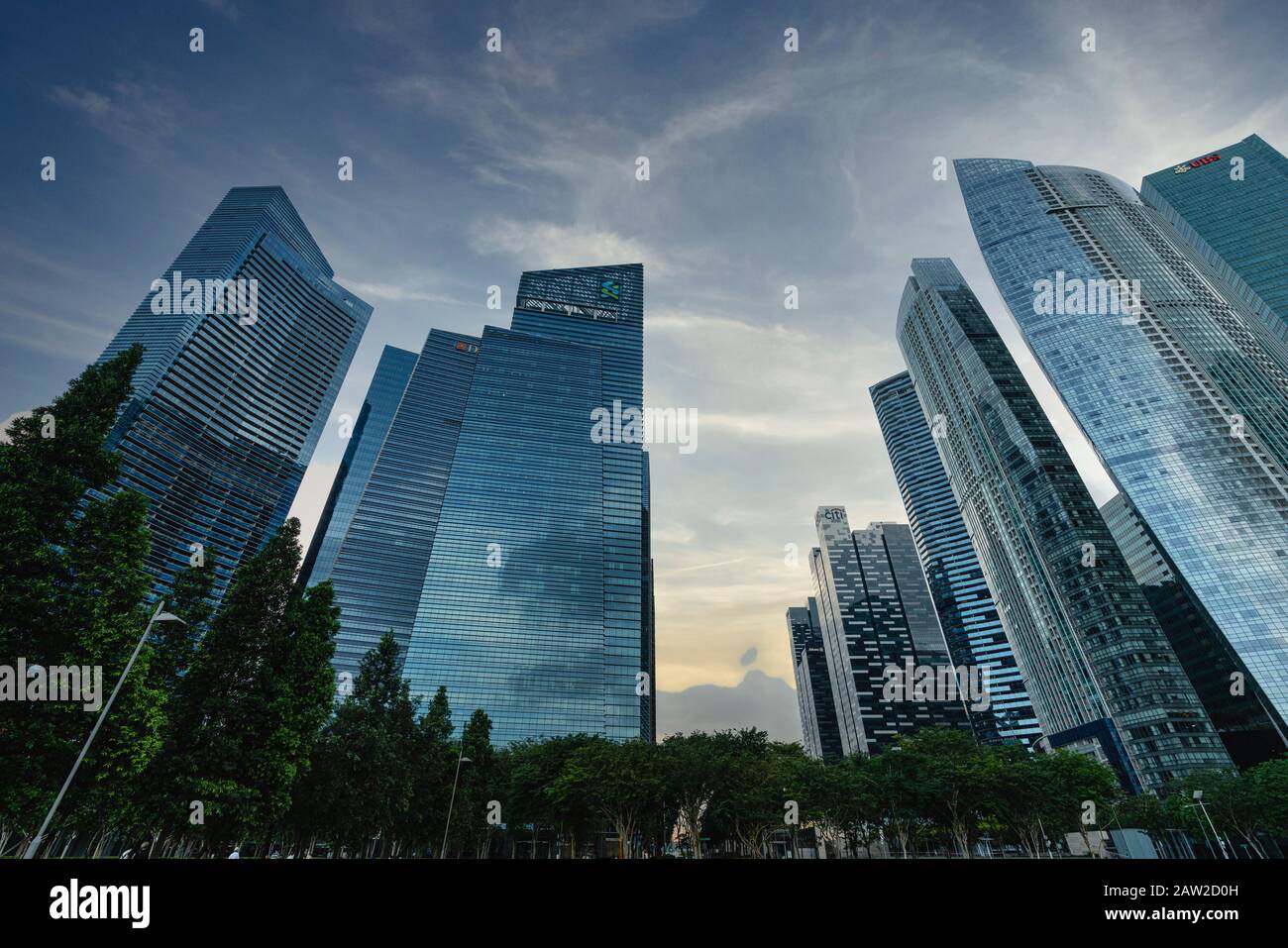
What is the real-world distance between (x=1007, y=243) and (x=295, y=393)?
193 metres

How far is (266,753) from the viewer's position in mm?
25047

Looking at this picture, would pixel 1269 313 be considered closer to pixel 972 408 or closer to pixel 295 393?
pixel 972 408

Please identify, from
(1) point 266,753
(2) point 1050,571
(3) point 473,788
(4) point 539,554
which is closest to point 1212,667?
(2) point 1050,571

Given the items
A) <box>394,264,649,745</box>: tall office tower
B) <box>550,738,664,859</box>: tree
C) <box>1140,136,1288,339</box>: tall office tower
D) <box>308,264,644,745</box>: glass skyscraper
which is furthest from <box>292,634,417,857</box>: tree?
<box>1140,136,1288,339</box>: tall office tower

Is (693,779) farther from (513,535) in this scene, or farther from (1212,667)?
(1212,667)

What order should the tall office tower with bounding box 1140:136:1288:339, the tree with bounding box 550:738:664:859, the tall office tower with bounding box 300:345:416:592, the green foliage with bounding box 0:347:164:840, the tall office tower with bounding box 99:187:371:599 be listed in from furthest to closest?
the tall office tower with bounding box 300:345:416:592 → the tall office tower with bounding box 99:187:371:599 → the tall office tower with bounding box 1140:136:1288:339 → the tree with bounding box 550:738:664:859 → the green foliage with bounding box 0:347:164:840

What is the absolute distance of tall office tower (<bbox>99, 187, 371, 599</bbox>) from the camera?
12400 centimetres

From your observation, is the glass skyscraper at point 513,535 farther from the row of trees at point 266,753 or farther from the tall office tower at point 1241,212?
the tall office tower at point 1241,212

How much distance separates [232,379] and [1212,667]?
225 meters

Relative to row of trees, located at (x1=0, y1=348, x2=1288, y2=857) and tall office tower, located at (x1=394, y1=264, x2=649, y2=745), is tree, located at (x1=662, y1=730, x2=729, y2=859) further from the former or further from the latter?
tall office tower, located at (x1=394, y1=264, x2=649, y2=745)

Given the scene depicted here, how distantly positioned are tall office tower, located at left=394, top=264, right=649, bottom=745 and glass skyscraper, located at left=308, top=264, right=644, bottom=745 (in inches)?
12.2

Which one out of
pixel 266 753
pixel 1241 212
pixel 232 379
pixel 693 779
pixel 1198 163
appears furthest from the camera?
pixel 1198 163

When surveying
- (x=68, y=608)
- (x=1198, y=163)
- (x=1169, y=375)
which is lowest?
(x=68, y=608)
